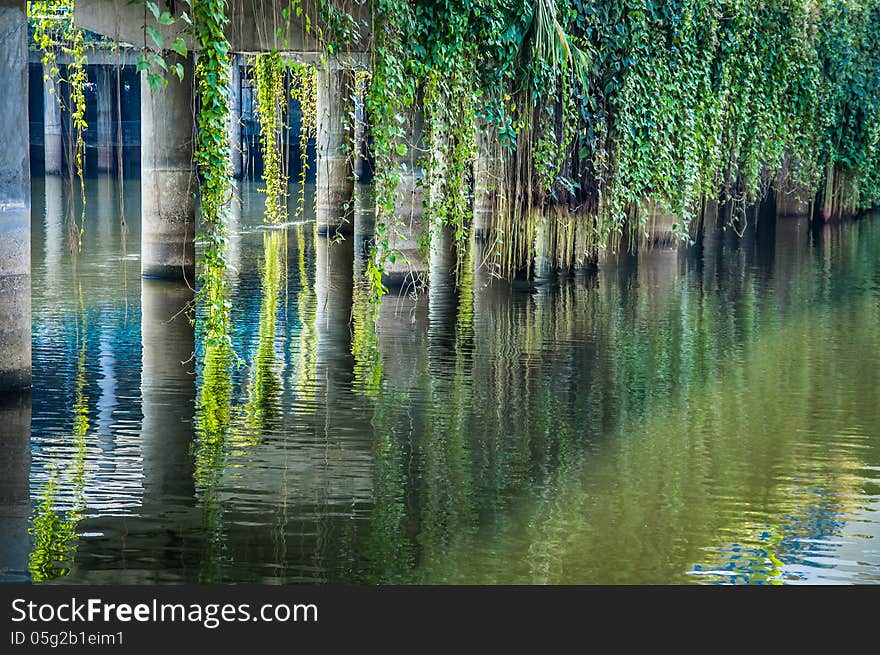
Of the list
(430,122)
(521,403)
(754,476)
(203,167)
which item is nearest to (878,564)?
(754,476)

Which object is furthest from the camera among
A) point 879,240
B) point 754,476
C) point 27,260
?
point 879,240

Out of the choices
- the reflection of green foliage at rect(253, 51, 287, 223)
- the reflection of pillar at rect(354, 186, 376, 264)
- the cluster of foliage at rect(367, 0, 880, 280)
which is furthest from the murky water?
the reflection of pillar at rect(354, 186, 376, 264)

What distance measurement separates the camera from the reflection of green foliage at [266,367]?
8.52m

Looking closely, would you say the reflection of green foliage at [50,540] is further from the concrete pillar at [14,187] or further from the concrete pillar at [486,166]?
the concrete pillar at [486,166]

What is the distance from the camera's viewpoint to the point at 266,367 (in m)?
10.1

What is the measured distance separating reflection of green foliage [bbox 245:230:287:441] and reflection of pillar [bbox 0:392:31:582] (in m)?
1.37

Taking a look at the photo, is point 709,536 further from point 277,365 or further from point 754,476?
point 277,365

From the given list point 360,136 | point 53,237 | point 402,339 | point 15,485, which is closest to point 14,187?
point 15,485

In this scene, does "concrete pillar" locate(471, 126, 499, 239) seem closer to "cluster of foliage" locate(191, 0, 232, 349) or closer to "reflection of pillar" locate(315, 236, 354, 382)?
"reflection of pillar" locate(315, 236, 354, 382)

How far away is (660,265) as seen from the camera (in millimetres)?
17438

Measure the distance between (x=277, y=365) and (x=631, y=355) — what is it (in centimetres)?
304

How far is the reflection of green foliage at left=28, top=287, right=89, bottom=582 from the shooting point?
5.59 metres

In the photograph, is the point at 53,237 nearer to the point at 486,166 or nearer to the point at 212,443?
the point at 486,166

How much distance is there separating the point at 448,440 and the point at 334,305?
5.61 metres
